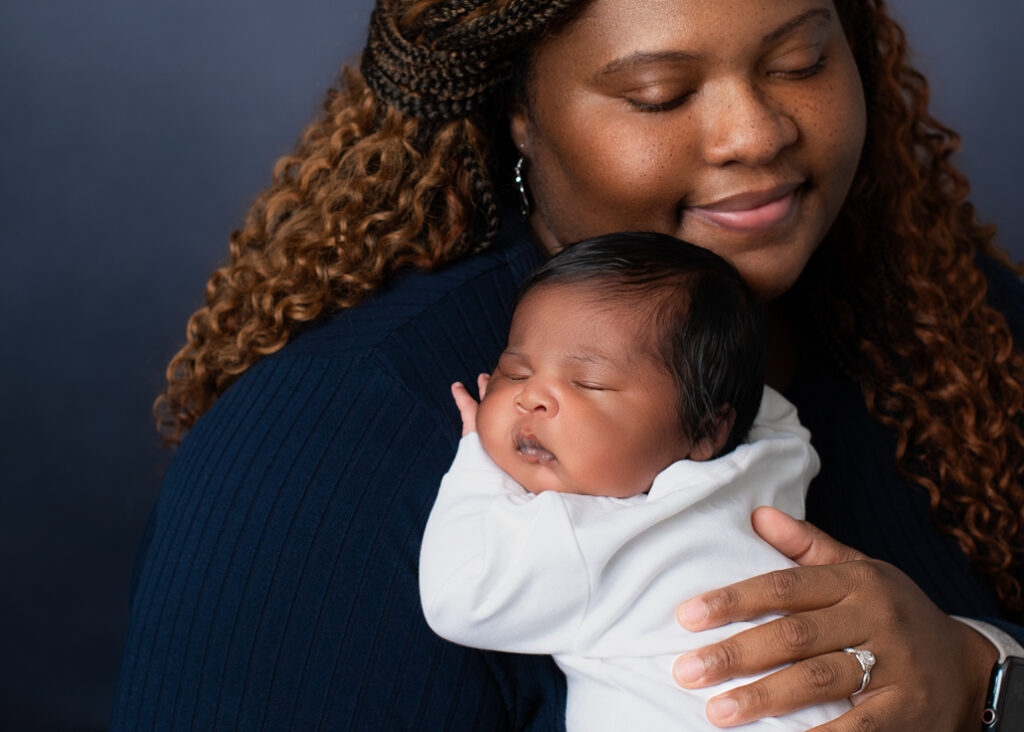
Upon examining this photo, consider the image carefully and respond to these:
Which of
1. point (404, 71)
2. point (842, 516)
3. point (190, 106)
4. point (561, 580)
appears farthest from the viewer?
point (190, 106)

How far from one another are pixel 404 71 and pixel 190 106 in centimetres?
124

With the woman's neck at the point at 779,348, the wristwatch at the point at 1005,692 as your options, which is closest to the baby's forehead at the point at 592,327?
the woman's neck at the point at 779,348

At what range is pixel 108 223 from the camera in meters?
3.05

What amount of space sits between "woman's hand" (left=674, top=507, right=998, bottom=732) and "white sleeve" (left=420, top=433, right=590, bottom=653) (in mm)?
163

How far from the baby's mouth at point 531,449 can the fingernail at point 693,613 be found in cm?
27

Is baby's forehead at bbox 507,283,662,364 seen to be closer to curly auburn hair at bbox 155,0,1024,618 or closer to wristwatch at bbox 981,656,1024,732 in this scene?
curly auburn hair at bbox 155,0,1024,618

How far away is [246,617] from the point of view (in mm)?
1709

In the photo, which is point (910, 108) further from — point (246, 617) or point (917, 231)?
point (246, 617)

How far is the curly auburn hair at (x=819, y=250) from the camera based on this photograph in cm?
202

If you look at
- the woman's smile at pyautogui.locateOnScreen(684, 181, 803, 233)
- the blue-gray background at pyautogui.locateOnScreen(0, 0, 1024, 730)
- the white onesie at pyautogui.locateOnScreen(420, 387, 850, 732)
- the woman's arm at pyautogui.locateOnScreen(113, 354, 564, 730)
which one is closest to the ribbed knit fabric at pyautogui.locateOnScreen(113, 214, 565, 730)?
the woman's arm at pyautogui.locateOnScreen(113, 354, 564, 730)

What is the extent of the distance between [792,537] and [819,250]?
87cm

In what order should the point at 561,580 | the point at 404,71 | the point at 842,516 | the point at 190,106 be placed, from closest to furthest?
the point at 561,580 → the point at 404,71 → the point at 842,516 → the point at 190,106

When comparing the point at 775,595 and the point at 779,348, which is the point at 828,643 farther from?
the point at 779,348

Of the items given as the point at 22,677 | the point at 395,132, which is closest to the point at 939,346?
the point at 395,132
